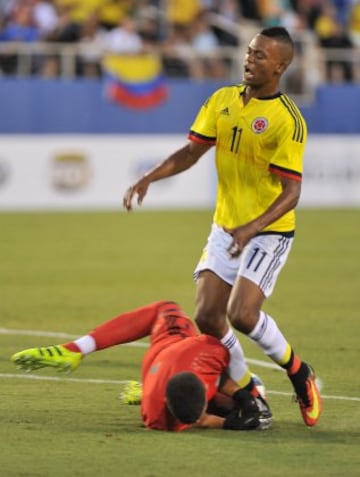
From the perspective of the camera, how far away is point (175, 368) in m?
7.08

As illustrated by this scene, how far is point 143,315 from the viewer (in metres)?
7.56

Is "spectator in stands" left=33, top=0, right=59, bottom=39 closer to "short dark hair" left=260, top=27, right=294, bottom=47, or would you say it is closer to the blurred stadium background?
the blurred stadium background

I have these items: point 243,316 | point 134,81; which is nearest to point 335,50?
point 134,81

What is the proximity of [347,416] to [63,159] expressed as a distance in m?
15.3

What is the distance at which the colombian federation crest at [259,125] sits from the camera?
7.59 m

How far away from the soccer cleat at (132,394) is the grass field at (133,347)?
0.27ft

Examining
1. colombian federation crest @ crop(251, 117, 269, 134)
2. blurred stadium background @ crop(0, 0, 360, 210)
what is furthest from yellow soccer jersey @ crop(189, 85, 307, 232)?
blurred stadium background @ crop(0, 0, 360, 210)

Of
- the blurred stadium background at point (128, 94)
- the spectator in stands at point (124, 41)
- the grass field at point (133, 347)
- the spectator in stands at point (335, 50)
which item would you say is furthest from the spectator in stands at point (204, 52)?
the grass field at point (133, 347)

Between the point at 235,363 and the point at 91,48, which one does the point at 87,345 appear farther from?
the point at 91,48

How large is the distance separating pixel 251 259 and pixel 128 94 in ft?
53.6

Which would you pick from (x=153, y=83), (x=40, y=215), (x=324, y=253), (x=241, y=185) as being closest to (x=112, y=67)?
(x=153, y=83)

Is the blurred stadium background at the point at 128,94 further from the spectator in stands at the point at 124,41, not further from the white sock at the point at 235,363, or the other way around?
the white sock at the point at 235,363

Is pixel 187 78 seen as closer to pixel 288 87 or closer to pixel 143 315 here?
pixel 288 87

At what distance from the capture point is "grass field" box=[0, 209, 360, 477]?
6.51 m
